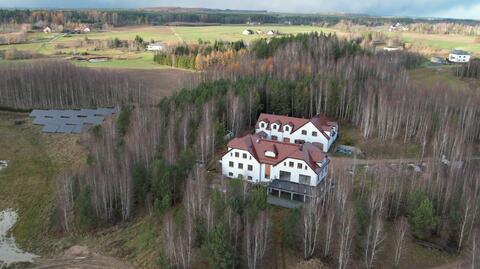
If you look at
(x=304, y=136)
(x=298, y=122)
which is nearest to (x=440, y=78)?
(x=298, y=122)

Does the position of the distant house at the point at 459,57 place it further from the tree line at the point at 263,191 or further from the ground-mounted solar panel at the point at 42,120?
the ground-mounted solar panel at the point at 42,120

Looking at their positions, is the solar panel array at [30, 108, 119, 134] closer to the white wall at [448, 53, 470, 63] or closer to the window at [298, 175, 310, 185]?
the window at [298, 175, 310, 185]

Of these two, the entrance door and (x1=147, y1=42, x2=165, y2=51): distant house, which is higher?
(x1=147, y1=42, x2=165, y2=51): distant house

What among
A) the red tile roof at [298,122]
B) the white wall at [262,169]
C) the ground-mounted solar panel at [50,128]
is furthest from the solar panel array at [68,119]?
the white wall at [262,169]

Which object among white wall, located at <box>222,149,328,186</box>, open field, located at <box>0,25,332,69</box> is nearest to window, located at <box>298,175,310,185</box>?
white wall, located at <box>222,149,328,186</box>

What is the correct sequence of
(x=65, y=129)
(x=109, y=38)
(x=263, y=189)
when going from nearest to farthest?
(x=263, y=189) < (x=65, y=129) < (x=109, y=38)

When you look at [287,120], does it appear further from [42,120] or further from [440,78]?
[440,78]
